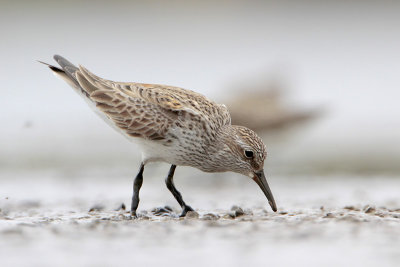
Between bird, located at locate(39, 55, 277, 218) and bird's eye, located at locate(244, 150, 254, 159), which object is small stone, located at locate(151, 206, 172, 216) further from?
bird's eye, located at locate(244, 150, 254, 159)

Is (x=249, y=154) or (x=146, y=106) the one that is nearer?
(x=249, y=154)

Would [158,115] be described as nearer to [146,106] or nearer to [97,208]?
[146,106]

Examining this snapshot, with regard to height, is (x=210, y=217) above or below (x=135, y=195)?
below

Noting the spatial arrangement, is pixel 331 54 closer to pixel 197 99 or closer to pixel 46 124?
pixel 46 124

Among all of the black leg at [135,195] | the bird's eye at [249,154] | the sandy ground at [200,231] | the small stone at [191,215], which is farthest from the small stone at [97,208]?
the bird's eye at [249,154]

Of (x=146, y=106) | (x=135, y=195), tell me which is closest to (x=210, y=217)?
(x=135, y=195)

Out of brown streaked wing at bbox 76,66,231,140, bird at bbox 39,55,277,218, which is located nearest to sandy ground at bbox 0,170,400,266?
bird at bbox 39,55,277,218
